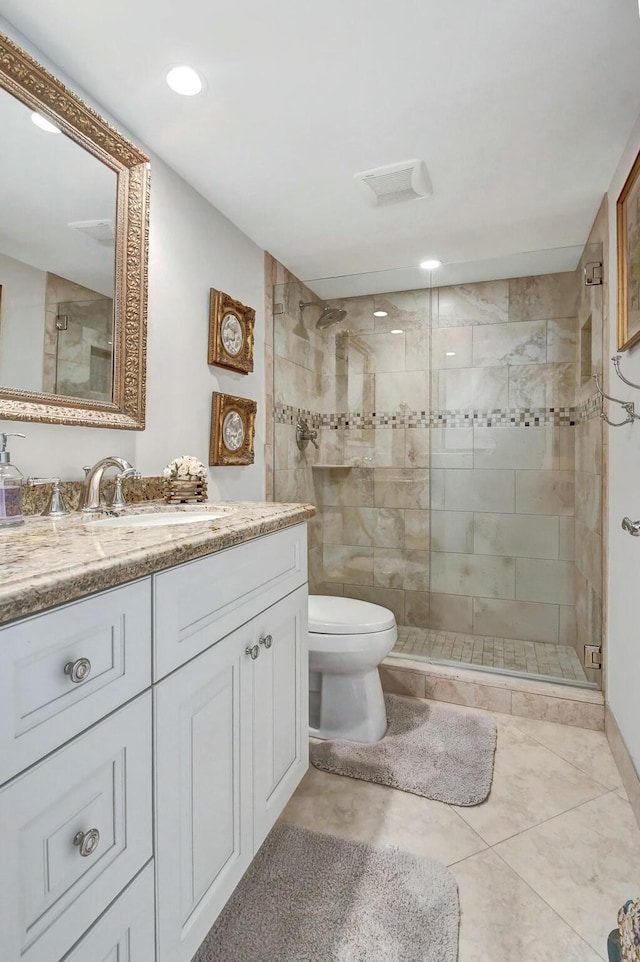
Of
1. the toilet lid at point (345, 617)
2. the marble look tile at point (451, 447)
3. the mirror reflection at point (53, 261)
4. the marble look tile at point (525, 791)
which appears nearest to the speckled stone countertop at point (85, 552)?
the mirror reflection at point (53, 261)

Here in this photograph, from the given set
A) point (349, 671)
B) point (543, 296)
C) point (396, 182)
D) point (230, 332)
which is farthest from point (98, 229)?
point (543, 296)

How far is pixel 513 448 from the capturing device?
2.69 metres

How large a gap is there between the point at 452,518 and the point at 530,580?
0.54 metres

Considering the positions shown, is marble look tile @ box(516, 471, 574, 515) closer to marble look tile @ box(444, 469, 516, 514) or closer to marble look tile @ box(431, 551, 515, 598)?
marble look tile @ box(444, 469, 516, 514)

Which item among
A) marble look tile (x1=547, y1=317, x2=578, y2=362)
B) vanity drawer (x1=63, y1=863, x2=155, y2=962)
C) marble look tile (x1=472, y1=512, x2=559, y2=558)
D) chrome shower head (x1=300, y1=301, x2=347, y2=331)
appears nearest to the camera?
vanity drawer (x1=63, y1=863, x2=155, y2=962)

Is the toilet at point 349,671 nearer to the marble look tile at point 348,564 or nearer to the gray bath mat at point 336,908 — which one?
the gray bath mat at point 336,908

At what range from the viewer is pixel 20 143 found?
3.97 feet

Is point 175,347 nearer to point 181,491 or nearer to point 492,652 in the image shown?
point 181,491

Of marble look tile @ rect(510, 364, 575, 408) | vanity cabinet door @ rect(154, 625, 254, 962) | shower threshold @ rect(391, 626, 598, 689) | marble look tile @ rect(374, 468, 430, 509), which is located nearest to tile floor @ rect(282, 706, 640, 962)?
shower threshold @ rect(391, 626, 598, 689)

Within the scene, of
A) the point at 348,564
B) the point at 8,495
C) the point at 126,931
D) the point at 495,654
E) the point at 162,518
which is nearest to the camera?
the point at 126,931

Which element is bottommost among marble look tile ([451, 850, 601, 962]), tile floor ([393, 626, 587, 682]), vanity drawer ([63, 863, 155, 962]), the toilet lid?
marble look tile ([451, 850, 601, 962])

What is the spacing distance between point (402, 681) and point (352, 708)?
0.46 metres

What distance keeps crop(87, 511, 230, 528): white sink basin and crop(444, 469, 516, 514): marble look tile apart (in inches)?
68.0

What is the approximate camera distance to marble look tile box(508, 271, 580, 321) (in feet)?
8.34
